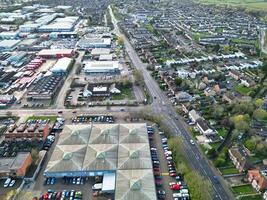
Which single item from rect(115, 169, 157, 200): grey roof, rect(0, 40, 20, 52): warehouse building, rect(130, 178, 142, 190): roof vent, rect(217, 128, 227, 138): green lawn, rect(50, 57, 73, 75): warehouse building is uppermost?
rect(0, 40, 20, 52): warehouse building

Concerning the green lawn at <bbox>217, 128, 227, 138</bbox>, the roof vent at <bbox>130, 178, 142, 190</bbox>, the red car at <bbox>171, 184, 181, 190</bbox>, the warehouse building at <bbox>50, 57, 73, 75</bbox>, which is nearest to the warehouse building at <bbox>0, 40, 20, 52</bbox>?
the warehouse building at <bbox>50, 57, 73, 75</bbox>

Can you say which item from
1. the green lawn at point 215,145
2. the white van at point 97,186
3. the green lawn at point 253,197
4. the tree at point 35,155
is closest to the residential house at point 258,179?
the green lawn at point 253,197

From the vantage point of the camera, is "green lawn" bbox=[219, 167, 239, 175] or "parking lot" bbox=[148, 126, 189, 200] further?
"green lawn" bbox=[219, 167, 239, 175]

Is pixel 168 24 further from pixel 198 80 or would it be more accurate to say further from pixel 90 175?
pixel 90 175

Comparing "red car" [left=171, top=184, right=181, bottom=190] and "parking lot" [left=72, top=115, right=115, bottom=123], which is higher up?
"parking lot" [left=72, top=115, right=115, bottom=123]

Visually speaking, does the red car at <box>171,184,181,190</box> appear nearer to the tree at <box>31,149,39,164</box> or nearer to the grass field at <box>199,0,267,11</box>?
the tree at <box>31,149,39,164</box>

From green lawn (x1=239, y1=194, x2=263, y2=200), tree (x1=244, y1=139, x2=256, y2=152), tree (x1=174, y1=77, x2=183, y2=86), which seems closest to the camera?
green lawn (x1=239, y1=194, x2=263, y2=200)
